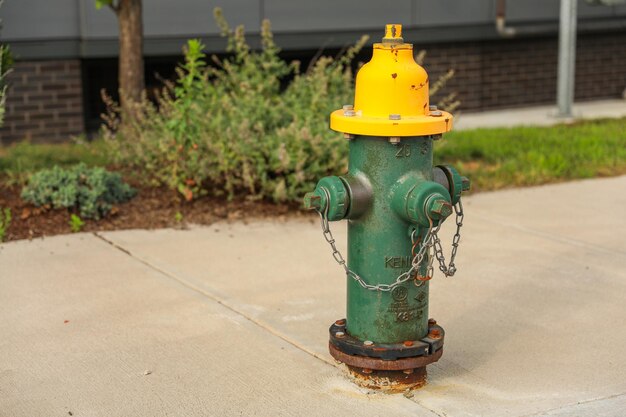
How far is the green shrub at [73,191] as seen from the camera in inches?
259

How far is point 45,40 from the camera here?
9742 mm

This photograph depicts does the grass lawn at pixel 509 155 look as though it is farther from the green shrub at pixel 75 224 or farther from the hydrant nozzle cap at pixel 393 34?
the hydrant nozzle cap at pixel 393 34

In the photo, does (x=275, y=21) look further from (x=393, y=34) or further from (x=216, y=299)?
(x=393, y=34)

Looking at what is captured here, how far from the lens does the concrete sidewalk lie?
401cm

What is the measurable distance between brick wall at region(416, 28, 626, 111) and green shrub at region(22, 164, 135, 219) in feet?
19.3

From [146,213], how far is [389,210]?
10.7 ft

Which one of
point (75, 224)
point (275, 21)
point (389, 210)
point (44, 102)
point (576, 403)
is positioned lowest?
point (576, 403)

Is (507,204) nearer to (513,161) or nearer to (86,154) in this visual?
(513,161)

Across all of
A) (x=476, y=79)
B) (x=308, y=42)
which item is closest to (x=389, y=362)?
(x=308, y=42)

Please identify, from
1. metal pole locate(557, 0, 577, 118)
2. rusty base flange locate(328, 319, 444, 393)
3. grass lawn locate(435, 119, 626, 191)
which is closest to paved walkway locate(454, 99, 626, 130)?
metal pole locate(557, 0, 577, 118)

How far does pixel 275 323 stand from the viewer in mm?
4895

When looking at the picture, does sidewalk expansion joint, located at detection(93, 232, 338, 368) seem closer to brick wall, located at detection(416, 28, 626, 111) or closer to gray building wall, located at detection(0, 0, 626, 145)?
gray building wall, located at detection(0, 0, 626, 145)

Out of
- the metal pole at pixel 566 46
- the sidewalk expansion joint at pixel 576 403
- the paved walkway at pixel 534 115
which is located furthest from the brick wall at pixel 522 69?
the sidewalk expansion joint at pixel 576 403

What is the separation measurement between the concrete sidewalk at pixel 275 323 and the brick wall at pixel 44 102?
12.2 ft
